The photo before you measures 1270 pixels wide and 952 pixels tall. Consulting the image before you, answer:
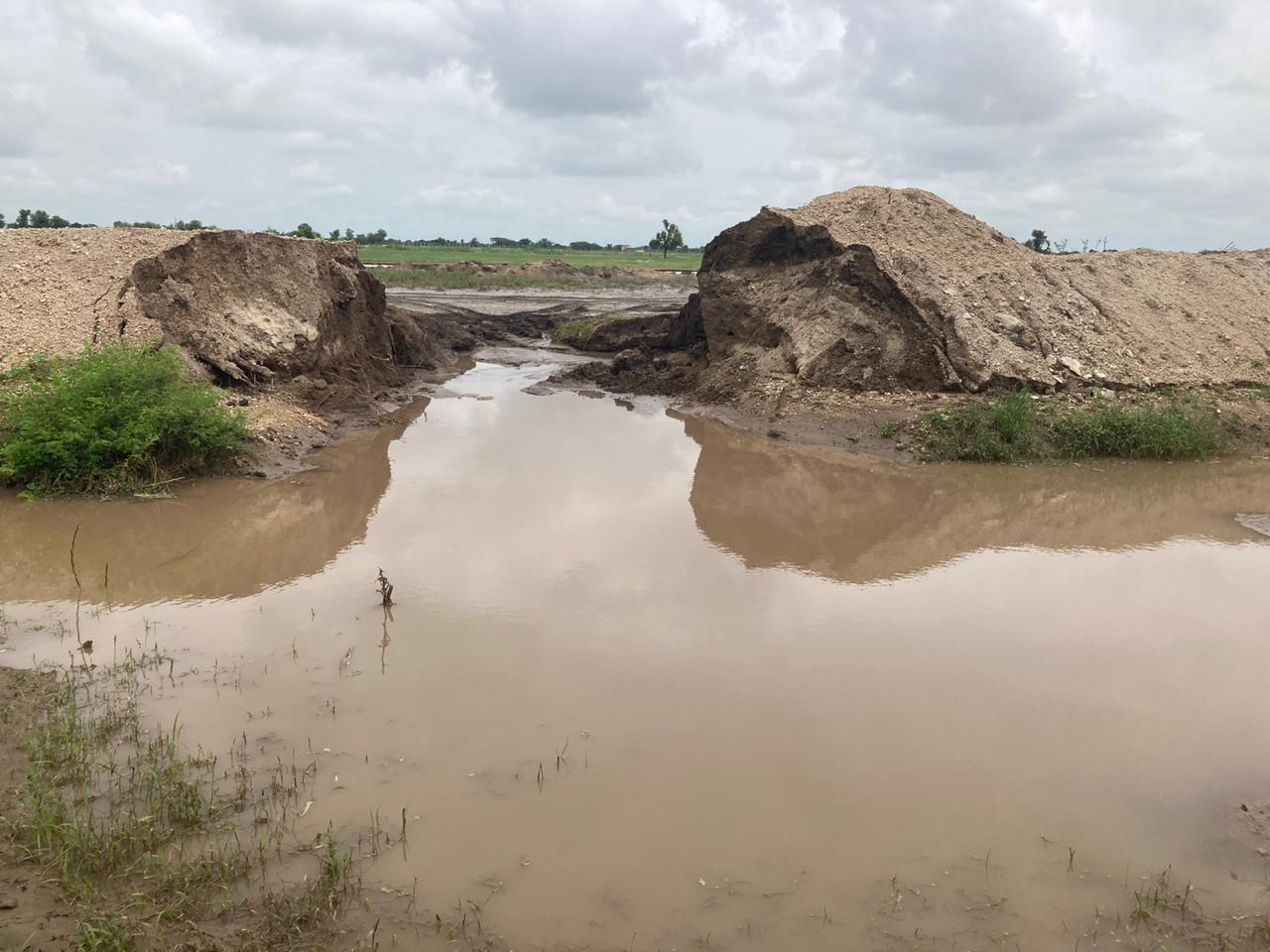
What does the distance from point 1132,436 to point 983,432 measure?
81.1 inches

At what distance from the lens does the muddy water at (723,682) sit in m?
3.76

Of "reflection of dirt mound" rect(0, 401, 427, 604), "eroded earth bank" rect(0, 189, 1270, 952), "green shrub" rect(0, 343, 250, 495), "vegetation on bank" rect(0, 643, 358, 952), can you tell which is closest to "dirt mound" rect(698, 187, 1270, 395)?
"eroded earth bank" rect(0, 189, 1270, 952)

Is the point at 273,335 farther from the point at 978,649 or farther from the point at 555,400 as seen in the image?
the point at 978,649

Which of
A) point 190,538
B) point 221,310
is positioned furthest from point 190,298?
point 190,538

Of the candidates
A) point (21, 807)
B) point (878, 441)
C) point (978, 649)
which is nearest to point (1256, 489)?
point (878, 441)

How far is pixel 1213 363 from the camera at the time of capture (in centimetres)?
1488

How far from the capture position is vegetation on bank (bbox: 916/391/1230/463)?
39.0 feet

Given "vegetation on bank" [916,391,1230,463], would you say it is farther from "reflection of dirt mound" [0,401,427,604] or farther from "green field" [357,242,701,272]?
"green field" [357,242,701,272]

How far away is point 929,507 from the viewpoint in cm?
997

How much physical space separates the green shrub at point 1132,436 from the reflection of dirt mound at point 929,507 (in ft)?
1.03

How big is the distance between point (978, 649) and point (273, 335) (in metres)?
11.3

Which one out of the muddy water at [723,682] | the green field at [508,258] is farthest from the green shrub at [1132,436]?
the green field at [508,258]

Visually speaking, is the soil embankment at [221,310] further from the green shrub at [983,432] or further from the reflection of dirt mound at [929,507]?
the green shrub at [983,432]

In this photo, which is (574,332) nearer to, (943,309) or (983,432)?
(943,309)
